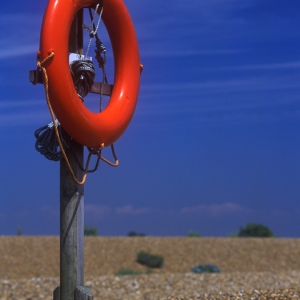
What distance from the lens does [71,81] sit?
189 inches

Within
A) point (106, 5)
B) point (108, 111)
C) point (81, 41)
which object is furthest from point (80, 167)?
point (106, 5)

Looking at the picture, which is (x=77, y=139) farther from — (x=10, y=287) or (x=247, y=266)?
(x=247, y=266)

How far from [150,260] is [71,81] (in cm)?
1003

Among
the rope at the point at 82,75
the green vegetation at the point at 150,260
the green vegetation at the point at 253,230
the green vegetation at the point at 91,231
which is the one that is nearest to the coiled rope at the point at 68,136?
the rope at the point at 82,75

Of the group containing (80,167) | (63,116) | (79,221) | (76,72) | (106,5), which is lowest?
(79,221)

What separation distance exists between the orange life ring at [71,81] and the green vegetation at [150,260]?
357 inches

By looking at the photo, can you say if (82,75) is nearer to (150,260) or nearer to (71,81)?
(71,81)

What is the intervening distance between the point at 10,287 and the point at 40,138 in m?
4.40

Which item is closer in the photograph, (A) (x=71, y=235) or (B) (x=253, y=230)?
(A) (x=71, y=235)

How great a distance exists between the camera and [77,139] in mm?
4949

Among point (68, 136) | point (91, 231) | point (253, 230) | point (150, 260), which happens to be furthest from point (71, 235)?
point (253, 230)

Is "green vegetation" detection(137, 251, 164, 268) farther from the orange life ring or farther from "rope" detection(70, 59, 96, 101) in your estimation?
"rope" detection(70, 59, 96, 101)

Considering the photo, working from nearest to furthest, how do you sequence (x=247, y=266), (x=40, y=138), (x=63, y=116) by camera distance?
(x=63, y=116) → (x=40, y=138) → (x=247, y=266)

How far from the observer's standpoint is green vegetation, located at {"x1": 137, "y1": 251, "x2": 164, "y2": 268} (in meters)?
14.2
